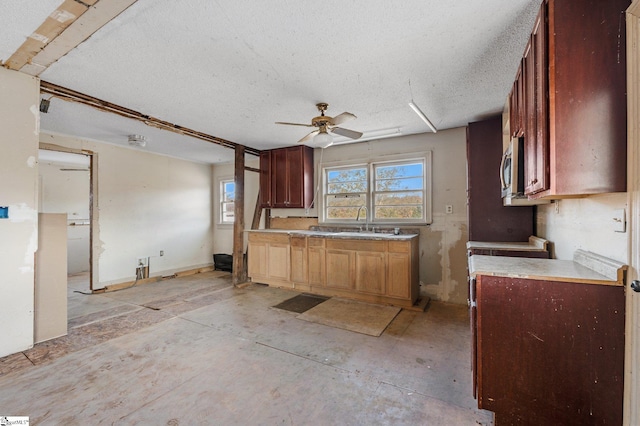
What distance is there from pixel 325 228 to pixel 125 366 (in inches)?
129

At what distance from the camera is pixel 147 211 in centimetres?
534

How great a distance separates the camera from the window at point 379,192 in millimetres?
4258

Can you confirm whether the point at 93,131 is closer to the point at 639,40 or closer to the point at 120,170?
the point at 120,170

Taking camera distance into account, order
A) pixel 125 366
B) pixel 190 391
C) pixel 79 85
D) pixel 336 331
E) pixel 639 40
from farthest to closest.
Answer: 1. pixel 336 331
2. pixel 79 85
3. pixel 125 366
4. pixel 190 391
5. pixel 639 40

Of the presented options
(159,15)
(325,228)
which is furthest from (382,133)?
(159,15)

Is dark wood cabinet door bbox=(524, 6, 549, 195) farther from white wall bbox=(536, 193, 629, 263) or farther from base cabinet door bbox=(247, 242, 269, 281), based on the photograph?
base cabinet door bbox=(247, 242, 269, 281)

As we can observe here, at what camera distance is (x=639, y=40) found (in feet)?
4.11

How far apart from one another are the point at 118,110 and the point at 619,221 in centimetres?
440

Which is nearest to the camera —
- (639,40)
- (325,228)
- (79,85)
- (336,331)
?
(639,40)

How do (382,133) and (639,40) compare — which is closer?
(639,40)

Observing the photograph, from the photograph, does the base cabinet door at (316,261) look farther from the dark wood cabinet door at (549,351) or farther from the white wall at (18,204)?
the white wall at (18,204)

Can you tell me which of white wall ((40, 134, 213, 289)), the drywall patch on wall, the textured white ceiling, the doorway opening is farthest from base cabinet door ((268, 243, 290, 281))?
the doorway opening

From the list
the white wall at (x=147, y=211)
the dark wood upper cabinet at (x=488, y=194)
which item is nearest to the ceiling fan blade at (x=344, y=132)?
the dark wood upper cabinet at (x=488, y=194)

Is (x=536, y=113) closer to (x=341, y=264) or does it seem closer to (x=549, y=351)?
(x=549, y=351)
